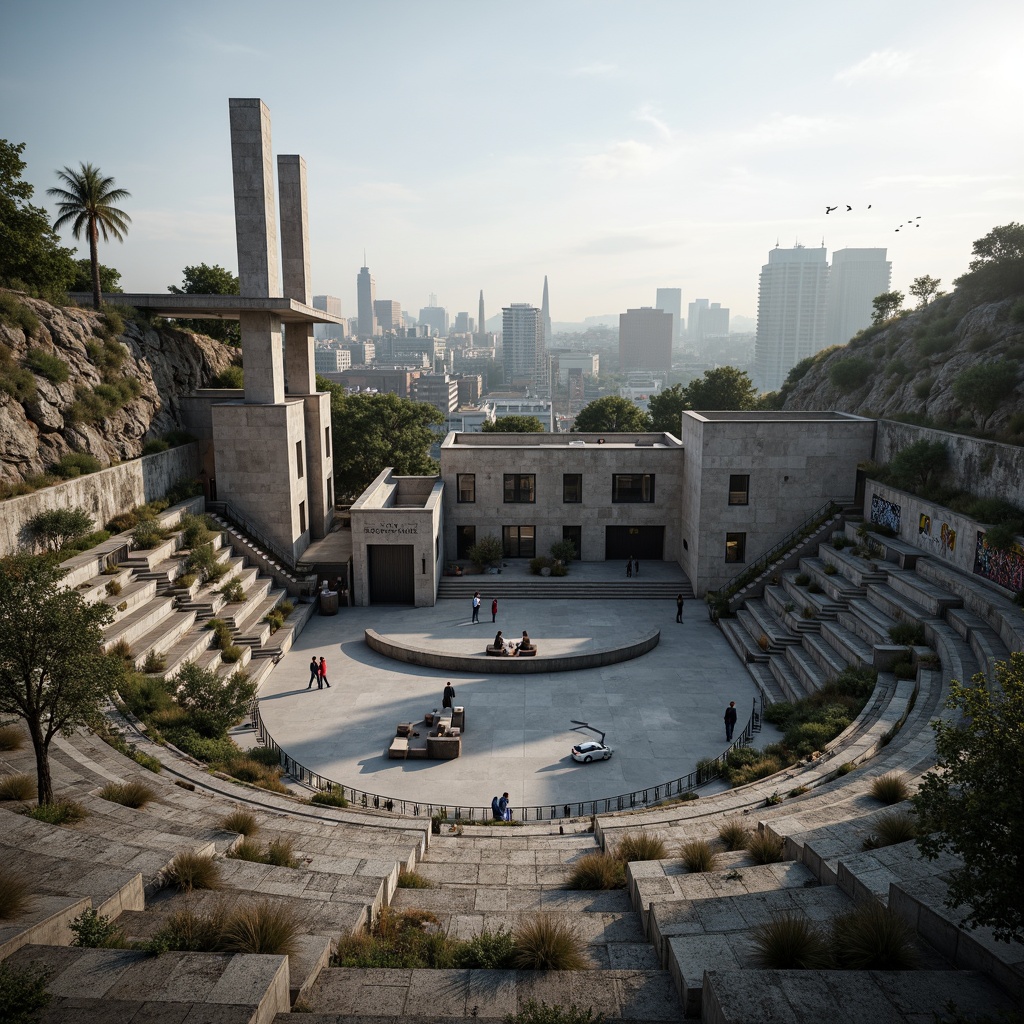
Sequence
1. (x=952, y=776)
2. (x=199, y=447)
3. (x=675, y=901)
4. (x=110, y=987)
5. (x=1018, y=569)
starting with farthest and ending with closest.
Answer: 1. (x=199, y=447)
2. (x=1018, y=569)
3. (x=675, y=901)
4. (x=952, y=776)
5. (x=110, y=987)

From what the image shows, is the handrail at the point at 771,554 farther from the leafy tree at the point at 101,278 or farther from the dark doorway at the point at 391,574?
the leafy tree at the point at 101,278

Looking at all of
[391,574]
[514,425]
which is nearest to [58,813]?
[391,574]

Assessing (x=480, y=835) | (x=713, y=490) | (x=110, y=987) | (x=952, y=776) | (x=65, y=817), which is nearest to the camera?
(x=110, y=987)

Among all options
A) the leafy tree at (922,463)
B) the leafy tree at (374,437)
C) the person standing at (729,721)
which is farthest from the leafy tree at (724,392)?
the person standing at (729,721)

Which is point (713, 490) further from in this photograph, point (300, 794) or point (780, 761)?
point (300, 794)

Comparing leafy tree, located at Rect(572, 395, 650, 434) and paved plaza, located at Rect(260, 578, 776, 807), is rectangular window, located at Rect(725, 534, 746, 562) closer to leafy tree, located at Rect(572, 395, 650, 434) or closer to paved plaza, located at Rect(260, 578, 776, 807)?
paved plaza, located at Rect(260, 578, 776, 807)

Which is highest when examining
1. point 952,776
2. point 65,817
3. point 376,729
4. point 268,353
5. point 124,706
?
point 268,353

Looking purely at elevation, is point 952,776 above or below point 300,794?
above

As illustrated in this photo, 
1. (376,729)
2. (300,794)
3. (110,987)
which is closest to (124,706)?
(300,794)
